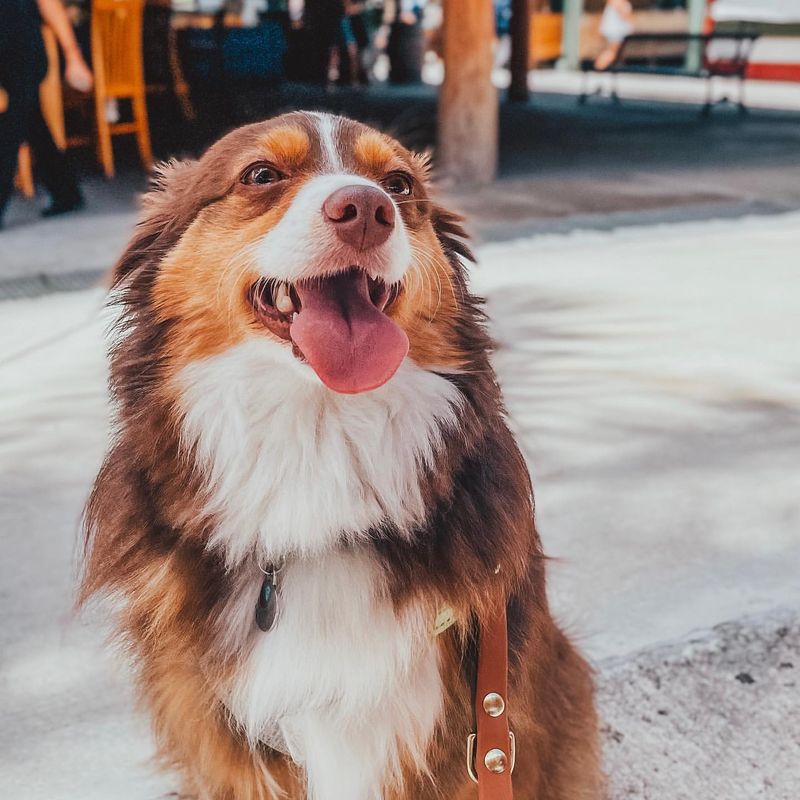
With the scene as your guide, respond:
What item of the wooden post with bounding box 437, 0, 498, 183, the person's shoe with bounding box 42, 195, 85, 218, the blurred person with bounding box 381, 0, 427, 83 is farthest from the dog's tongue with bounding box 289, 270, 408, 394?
the blurred person with bounding box 381, 0, 427, 83

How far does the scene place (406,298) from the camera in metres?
1.78

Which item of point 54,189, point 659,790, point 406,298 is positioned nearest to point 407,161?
point 406,298

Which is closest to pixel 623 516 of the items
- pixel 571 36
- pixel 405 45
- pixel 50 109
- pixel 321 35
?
pixel 50 109

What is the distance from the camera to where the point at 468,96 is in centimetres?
770

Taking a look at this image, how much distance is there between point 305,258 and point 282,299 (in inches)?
4.6

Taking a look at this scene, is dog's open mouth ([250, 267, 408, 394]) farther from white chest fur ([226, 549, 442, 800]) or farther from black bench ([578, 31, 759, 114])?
black bench ([578, 31, 759, 114])

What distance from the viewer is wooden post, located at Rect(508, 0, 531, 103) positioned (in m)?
15.0

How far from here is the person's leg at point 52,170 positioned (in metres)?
6.36

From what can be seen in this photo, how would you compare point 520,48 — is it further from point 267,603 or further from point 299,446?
point 267,603

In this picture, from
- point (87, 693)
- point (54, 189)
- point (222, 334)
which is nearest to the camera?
point (222, 334)

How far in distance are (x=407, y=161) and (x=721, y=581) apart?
5.15ft

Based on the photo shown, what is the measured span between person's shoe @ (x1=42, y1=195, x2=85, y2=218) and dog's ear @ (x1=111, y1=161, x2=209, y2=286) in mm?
5365

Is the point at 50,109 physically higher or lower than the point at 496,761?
higher

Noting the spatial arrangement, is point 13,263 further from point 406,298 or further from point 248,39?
point 248,39
